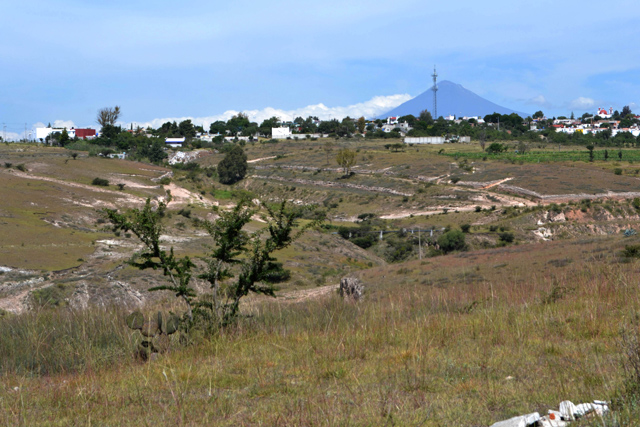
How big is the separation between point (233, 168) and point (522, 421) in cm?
9897

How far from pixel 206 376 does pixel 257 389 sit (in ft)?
2.26

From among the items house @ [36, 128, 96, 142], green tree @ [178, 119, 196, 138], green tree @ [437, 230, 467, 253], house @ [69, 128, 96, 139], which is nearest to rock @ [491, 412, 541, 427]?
green tree @ [437, 230, 467, 253]

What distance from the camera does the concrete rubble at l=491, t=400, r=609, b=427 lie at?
10.7 feet

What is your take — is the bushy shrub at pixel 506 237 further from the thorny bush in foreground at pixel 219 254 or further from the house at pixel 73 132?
the house at pixel 73 132

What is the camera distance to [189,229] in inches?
1615

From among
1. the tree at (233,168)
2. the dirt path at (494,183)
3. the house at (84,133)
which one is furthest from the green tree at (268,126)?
the dirt path at (494,183)

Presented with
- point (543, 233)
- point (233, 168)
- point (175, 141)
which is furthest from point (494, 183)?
point (175, 141)

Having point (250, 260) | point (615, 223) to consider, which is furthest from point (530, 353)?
point (615, 223)

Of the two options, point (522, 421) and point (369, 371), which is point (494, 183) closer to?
point (369, 371)

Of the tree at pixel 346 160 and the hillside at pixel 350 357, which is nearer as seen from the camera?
the hillside at pixel 350 357

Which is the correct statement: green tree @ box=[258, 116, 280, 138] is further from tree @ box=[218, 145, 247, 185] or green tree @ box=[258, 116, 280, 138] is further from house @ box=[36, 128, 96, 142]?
tree @ box=[218, 145, 247, 185]

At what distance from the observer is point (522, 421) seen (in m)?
3.29

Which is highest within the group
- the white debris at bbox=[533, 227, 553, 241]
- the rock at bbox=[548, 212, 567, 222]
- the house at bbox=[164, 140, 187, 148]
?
the house at bbox=[164, 140, 187, 148]

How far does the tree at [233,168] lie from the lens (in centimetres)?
9994
